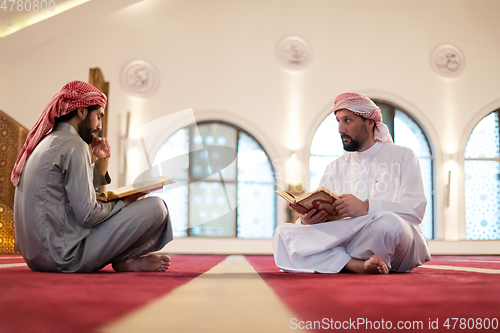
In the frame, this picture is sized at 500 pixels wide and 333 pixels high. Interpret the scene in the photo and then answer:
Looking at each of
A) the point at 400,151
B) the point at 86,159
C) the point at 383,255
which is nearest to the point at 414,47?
the point at 400,151

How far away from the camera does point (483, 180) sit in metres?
8.27

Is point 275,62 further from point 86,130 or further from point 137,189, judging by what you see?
point 137,189

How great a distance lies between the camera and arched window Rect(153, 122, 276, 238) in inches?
307

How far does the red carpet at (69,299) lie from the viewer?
104 centimetres

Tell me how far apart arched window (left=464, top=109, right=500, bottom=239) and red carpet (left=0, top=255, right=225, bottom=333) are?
765cm

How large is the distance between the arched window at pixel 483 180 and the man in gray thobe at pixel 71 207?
24.4ft

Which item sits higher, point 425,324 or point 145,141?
point 145,141

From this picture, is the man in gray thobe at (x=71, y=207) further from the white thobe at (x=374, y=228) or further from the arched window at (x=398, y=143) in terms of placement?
the arched window at (x=398, y=143)

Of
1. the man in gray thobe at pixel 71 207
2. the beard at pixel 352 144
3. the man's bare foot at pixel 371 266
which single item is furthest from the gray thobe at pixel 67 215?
the beard at pixel 352 144

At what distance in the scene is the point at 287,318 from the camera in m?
1.12

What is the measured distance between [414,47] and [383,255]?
7026mm

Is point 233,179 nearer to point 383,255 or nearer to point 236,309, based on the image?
point 383,255

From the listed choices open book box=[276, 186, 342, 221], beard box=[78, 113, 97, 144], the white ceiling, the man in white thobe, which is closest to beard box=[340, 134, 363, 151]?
the man in white thobe

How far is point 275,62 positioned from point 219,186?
2465 millimetres
